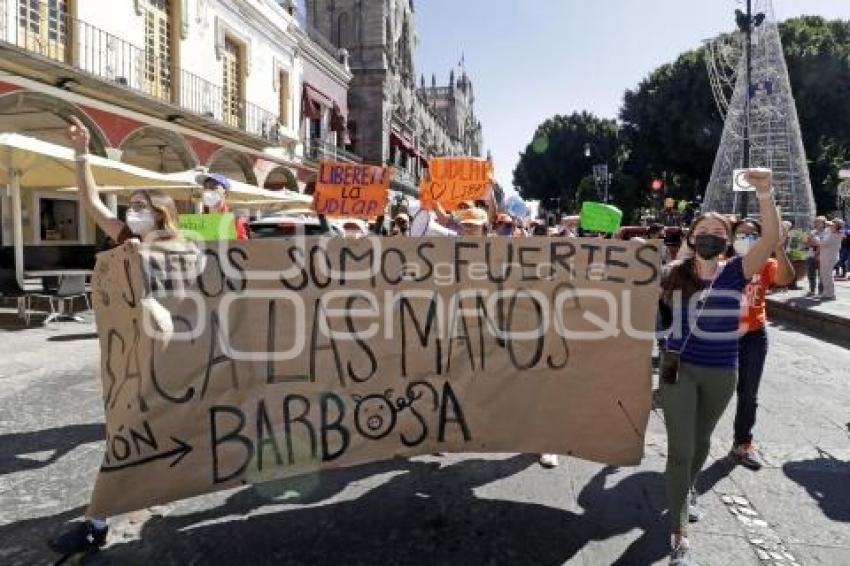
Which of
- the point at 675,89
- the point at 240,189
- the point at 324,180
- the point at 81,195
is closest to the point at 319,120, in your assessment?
the point at 240,189

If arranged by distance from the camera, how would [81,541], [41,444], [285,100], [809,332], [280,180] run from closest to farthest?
[81,541] < [41,444] < [809,332] < [280,180] < [285,100]

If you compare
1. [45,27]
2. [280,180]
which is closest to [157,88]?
[45,27]

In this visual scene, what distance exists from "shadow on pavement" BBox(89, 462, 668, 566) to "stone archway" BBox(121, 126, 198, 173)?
562 inches

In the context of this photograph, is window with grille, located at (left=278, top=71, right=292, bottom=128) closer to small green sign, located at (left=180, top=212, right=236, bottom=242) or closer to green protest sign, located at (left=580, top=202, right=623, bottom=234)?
green protest sign, located at (left=580, top=202, right=623, bottom=234)

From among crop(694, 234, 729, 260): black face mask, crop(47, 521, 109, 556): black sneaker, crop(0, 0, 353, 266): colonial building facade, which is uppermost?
crop(0, 0, 353, 266): colonial building facade

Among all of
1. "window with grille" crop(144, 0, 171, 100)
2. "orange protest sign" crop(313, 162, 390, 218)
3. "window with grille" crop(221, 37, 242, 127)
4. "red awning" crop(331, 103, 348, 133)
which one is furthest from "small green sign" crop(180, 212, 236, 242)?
"red awning" crop(331, 103, 348, 133)

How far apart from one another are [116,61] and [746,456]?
15840mm

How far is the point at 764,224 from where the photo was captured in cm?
319

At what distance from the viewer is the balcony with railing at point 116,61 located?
1347 cm

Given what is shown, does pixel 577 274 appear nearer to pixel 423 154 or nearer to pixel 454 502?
pixel 454 502

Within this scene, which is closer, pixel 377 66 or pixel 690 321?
pixel 690 321

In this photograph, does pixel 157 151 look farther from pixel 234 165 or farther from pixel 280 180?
pixel 280 180

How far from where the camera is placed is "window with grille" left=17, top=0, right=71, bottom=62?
44.3 feet

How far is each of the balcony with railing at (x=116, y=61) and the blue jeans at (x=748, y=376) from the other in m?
12.4
